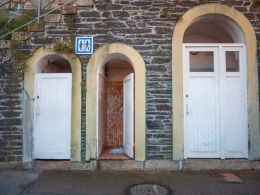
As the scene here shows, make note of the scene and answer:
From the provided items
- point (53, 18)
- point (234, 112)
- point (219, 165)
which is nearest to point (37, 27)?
point (53, 18)

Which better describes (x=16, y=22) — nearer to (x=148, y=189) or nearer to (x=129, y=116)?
(x=129, y=116)

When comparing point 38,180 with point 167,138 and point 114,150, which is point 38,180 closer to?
point 114,150

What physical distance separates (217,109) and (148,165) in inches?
83.3

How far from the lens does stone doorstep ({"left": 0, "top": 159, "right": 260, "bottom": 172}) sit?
650 centimetres

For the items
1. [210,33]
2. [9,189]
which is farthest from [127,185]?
[210,33]

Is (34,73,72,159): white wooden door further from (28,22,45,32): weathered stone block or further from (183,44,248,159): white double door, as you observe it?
(183,44,248,159): white double door

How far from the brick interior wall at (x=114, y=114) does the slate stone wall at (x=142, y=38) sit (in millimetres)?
1968

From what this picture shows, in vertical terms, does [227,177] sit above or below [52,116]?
below

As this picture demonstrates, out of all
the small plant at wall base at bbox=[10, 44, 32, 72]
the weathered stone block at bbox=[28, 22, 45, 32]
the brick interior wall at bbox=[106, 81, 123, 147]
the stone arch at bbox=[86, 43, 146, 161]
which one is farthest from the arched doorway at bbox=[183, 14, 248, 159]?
the small plant at wall base at bbox=[10, 44, 32, 72]

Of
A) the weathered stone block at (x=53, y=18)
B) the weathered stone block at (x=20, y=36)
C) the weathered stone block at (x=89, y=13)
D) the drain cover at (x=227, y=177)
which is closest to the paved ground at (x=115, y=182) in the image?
the drain cover at (x=227, y=177)

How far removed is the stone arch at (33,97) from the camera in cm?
662

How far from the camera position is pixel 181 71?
6.64 meters

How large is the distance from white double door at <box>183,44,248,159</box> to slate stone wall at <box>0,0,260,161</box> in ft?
1.68

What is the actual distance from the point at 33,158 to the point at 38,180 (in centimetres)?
97
